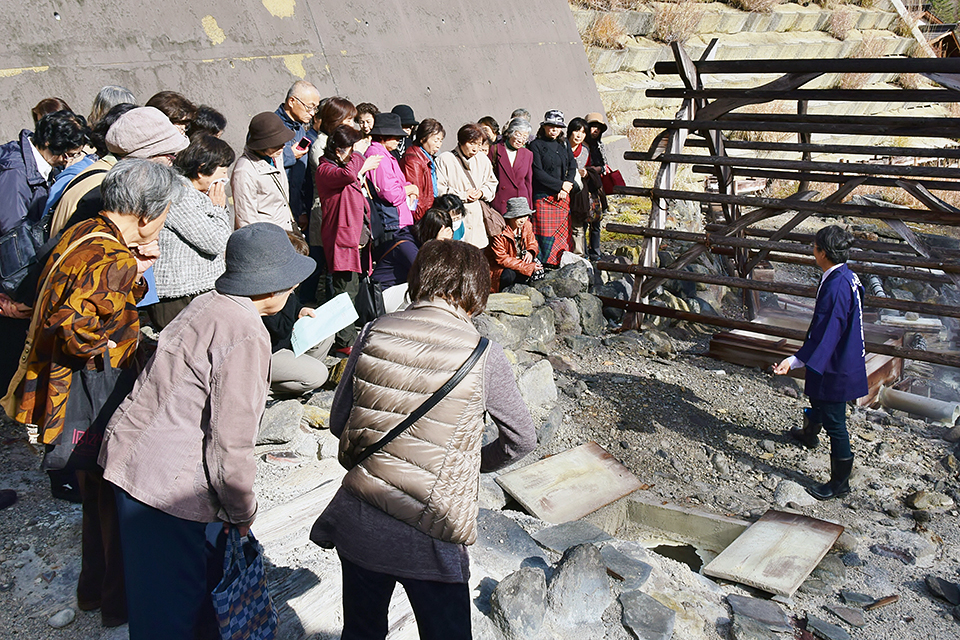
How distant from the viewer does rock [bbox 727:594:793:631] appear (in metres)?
3.26

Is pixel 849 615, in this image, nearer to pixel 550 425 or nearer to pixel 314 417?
pixel 550 425

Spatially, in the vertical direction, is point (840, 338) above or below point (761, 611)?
above

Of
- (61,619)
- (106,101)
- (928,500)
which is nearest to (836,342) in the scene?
(928,500)

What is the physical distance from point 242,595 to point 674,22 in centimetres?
1522

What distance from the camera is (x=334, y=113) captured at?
5.20 m

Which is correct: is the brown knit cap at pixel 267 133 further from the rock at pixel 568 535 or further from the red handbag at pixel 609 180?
the red handbag at pixel 609 180

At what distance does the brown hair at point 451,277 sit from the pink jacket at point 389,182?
10.5 feet

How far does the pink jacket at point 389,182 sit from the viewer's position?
529cm

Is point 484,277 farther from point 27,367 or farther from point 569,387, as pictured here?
point 569,387

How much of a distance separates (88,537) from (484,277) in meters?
1.79

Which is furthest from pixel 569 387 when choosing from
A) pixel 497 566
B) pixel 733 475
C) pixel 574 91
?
pixel 574 91

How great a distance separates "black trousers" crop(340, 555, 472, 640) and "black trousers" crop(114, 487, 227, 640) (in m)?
0.46

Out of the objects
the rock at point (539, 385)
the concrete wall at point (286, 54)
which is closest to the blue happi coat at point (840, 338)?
the rock at point (539, 385)

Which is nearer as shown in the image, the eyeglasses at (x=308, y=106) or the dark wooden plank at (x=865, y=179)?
the eyeglasses at (x=308, y=106)
